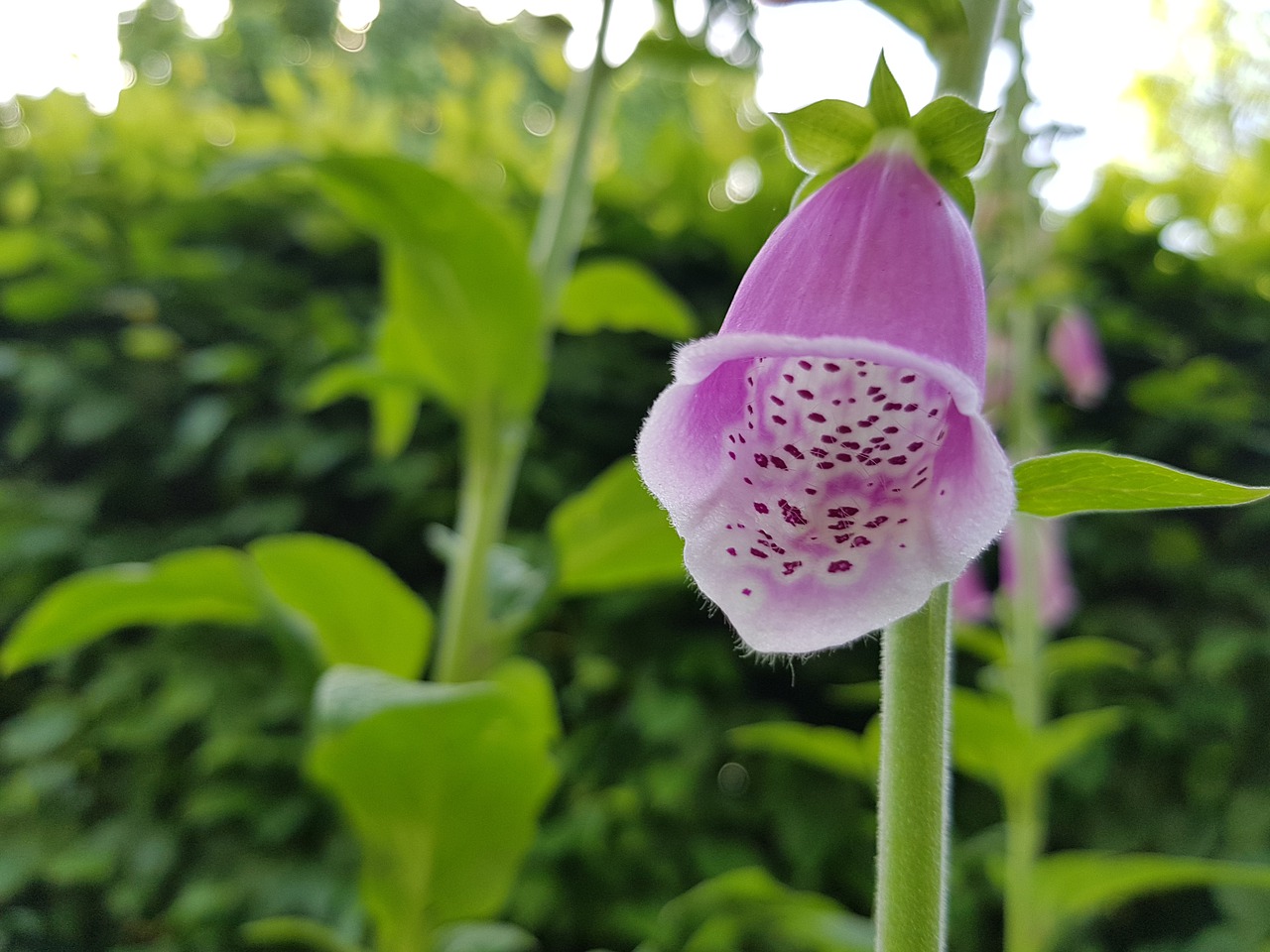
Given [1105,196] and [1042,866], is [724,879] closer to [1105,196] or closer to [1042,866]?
[1042,866]

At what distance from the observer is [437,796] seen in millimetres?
487

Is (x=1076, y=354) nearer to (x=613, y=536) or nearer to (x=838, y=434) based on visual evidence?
(x=613, y=536)

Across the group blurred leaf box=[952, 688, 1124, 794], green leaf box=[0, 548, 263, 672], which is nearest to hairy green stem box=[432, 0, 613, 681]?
green leaf box=[0, 548, 263, 672]

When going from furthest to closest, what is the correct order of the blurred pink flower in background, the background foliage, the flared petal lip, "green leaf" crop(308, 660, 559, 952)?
the background foliage, the blurred pink flower in background, "green leaf" crop(308, 660, 559, 952), the flared petal lip

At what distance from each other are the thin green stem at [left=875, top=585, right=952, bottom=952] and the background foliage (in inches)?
22.5

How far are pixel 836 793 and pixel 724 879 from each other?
41 centimetres

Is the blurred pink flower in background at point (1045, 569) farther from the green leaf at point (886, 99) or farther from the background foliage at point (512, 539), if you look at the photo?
the green leaf at point (886, 99)

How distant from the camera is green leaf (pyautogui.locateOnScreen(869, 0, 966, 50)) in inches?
7.7

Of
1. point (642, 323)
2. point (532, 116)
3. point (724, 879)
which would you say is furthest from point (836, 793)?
point (532, 116)

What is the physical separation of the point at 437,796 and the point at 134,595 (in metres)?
0.20

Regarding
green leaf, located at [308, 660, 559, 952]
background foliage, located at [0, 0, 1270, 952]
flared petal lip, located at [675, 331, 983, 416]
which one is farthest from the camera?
background foliage, located at [0, 0, 1270, 952]

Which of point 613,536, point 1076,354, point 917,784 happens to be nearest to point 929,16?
point 917,784

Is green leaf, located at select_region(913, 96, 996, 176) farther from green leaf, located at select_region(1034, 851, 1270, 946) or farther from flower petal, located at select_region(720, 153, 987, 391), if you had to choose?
green leaf, located at select_region(1034, 851, 1270, 946)

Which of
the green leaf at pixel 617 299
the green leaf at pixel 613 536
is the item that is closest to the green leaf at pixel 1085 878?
the green leaf at pixel 613 536
